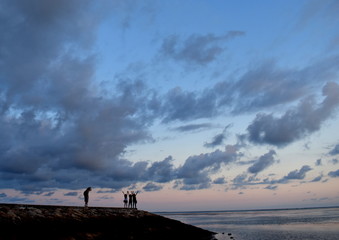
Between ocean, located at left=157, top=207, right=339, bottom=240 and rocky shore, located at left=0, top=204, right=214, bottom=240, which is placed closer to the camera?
rocky shore, located at left=0, top=204, right=214, bottom=240

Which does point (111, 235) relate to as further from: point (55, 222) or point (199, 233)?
point (199, 233)

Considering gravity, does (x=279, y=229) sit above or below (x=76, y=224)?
below

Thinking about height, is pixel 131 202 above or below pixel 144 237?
above

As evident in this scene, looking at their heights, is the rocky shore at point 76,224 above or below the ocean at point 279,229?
above

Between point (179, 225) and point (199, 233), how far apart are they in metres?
3.33

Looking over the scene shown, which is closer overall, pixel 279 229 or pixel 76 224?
pixel 76 224

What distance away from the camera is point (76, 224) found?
80.1 feet

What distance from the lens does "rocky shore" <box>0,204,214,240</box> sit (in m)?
19.3

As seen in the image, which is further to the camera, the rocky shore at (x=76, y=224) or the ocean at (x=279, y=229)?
the ocean at (x=279, y=229)

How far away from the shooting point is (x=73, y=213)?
2650cm

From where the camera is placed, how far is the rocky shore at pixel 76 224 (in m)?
19.3

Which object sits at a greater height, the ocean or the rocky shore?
the rocky shore

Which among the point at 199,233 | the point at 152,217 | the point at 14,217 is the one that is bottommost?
the point at 199,233

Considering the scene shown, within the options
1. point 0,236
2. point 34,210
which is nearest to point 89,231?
point 34,210
